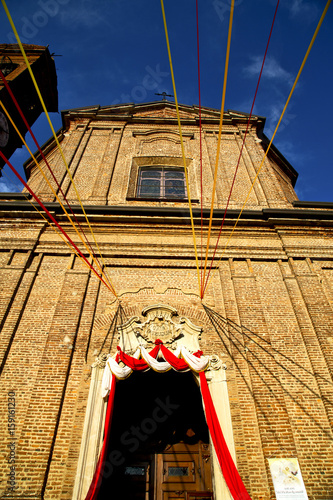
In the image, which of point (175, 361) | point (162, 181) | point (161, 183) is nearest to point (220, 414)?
point (175, 361)

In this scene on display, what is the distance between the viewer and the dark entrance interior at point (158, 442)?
593 centimetres

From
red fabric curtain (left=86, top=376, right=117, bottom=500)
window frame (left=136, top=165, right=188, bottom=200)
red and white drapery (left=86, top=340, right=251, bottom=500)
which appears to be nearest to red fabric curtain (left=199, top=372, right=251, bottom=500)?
red and white drapery (left=86, top=340, right=251, bottom=500)

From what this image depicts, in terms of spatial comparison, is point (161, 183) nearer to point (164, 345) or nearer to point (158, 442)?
point (164, 345)

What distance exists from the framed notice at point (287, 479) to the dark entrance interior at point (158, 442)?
4.25 feet

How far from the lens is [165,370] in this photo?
246 inches

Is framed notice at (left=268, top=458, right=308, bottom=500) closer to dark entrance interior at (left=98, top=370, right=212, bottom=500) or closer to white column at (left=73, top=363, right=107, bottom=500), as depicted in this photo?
dark entrance interior at (left=98, top=370, right=212, bottom=500)

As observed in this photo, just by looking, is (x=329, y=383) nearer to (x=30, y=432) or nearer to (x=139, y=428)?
(x=139, y=428)

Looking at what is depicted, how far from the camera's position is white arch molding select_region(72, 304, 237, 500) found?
17.3 ft

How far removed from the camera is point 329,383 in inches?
248

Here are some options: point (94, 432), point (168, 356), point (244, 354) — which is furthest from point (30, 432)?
point (244, 354)

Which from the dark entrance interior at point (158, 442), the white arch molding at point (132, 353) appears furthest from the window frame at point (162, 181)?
the dark entrance interior at point (158, 442)

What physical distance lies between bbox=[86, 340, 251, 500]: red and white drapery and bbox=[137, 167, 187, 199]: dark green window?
6.00m

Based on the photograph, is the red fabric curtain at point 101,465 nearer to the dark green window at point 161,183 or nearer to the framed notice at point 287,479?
the framed notice at point 287,479

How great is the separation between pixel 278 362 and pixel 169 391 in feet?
8.12
